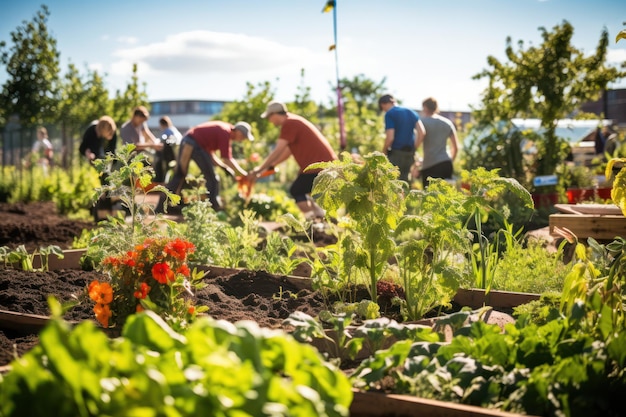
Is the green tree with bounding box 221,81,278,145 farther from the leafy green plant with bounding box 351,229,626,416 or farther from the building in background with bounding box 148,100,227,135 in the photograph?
the building in background with bounding box 148,100,227,135

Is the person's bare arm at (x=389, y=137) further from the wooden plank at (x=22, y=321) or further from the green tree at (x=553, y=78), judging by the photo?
the wooden plank at (x=22, y=321)

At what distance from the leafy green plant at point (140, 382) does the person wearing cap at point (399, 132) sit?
8.14 metres

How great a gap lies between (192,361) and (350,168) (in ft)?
7.68

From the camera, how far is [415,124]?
10055 mm

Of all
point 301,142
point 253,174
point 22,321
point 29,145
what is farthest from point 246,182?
point 29,145

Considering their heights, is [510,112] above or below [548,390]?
above

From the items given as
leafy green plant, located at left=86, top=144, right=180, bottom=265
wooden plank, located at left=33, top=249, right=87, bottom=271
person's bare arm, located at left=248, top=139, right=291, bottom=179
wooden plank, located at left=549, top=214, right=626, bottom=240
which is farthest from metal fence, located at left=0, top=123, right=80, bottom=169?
wooden plank, located at left=549, top=214, right=626, bottom=240

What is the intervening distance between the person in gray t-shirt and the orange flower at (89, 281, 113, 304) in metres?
7.23

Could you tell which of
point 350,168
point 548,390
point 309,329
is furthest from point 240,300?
point 548,390

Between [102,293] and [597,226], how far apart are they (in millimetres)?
4471

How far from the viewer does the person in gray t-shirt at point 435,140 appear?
10492 mm

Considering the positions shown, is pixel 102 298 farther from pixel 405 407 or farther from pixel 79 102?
pixel 79 102

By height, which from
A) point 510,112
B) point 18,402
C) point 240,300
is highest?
point 510,112

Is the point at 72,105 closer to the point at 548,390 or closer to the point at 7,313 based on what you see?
the point at 7,313
